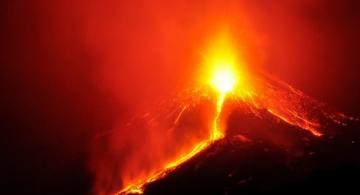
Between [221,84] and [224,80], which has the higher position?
[224,80]

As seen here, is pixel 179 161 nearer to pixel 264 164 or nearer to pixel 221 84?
pixel 264 164

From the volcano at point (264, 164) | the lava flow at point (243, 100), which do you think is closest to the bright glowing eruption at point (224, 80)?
the lava flow at point (243, 100)

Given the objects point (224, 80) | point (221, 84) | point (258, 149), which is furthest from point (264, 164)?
point (224, 80)

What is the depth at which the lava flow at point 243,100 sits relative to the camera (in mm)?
36469

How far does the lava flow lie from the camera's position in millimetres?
36469

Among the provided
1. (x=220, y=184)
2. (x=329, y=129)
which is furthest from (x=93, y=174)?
(x=329, y=129)

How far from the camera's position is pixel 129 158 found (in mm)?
40219

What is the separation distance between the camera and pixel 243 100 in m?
41.1

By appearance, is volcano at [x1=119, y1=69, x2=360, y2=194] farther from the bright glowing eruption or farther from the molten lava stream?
the bright glowing eruption

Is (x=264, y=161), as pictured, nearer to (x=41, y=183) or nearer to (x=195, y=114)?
(x=195, y=114)

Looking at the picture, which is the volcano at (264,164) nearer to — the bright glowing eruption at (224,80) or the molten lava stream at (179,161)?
the molten lava stream at (179,161)

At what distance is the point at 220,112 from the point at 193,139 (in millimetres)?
2432

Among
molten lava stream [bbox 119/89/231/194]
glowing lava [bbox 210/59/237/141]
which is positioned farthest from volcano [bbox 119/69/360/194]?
glowing lava [bbox 210/59/237/141]

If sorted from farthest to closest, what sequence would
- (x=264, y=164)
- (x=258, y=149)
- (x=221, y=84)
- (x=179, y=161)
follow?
(x=221, y=84) < (x=179, y=161) < (x=258, y=149) < (x=264, y=164)
